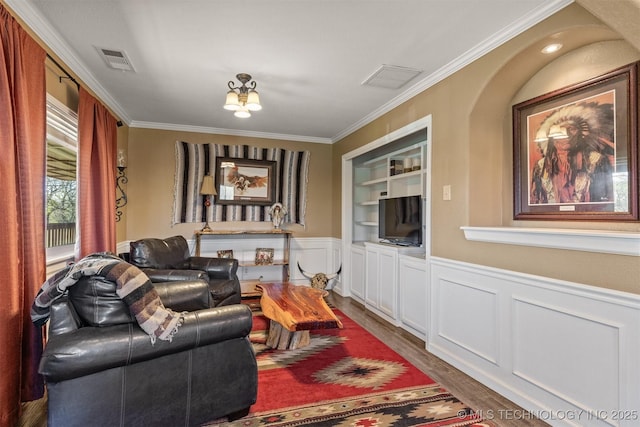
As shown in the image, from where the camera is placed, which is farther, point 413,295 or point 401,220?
point 401,220

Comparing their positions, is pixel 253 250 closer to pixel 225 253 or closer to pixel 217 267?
pixel 225 253

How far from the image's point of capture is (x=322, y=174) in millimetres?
5320

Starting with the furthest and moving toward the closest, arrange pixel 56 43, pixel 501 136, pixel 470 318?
pixel 501 136, pixel 470 318, pixel 56 43

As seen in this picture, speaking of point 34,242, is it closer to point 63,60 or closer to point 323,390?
point 63,60

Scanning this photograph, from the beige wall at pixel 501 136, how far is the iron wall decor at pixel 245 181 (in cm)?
243

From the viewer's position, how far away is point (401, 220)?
3.78 m

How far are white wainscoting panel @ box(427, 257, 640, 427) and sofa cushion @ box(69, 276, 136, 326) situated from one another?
2.28m

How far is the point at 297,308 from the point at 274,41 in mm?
2029

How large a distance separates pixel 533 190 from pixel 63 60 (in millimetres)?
3593

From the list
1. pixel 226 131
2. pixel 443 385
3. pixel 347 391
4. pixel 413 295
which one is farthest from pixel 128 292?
pixel 226 131

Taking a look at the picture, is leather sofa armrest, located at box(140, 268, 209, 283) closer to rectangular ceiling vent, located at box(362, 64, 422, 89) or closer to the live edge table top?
the live edge table top

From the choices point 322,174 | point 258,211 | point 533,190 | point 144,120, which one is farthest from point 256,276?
point 533,190

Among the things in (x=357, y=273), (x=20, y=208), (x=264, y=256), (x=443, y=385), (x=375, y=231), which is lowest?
(x=443, y=385)

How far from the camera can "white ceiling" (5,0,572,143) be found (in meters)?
1.96
